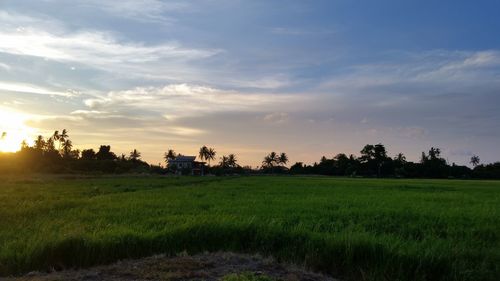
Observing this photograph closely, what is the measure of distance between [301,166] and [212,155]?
29041mm

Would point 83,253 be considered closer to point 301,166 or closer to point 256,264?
point 256,264

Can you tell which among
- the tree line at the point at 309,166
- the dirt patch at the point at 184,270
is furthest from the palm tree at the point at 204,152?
the dirt patch at the point at 184,270

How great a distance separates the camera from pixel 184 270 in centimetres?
611

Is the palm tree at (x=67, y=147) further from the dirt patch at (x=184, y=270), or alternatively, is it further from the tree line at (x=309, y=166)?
the dirt patch at (x=184, y=270)

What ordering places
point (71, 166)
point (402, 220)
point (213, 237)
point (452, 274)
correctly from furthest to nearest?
1. point (71, 166)
2. point (402, 220)
3. point (213, 237)
4. point (452, 274)

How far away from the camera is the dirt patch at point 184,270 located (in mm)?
5926

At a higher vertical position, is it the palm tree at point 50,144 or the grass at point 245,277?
the palm tree at point 50,144

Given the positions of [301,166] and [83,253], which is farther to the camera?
[301,166]

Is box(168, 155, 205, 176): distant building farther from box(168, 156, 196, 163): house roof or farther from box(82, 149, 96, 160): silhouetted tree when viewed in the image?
box(82, 149, 96, 160): silhouetted tree

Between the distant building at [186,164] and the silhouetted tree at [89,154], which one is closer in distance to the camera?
the silhouetted tree at [89,154]

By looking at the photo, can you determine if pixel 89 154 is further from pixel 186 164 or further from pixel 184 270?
pixel 184 270

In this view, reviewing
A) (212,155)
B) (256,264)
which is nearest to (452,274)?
(256,264)

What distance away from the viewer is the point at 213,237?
Answer: 8.64 metres


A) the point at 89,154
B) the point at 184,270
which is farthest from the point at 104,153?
the point at 184,270
